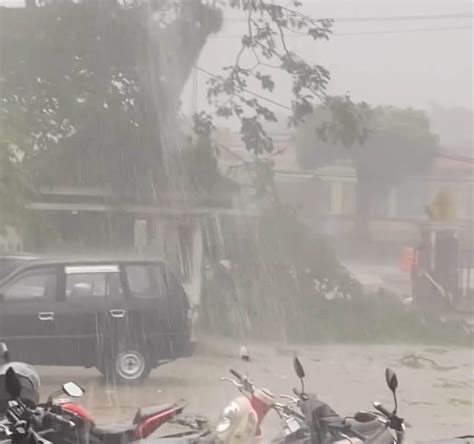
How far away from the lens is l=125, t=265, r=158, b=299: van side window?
6.82 ft

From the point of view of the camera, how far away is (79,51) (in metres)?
2.10

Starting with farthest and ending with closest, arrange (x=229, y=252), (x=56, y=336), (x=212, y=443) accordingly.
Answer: (x=229, y=252) → (x=56, y=336) → (x=212, y=443)

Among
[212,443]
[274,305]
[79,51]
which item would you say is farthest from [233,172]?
[212,443]

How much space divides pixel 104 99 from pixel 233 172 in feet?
1.33

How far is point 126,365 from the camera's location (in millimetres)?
2104

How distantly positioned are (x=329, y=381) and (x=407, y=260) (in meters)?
0.42

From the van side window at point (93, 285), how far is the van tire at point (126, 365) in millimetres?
149

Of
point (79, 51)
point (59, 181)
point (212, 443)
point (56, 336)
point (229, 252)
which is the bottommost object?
point (212, 443)

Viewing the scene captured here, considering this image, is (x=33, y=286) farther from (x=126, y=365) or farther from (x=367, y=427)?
(x=367, y=427)

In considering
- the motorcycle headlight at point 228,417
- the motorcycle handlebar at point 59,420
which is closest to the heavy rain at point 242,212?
the motorcycle headlight at point 228,417

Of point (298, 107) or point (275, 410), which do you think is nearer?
point (275, 410)

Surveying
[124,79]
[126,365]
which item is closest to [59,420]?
[126,365]

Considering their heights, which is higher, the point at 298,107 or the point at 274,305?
the point at 298,107

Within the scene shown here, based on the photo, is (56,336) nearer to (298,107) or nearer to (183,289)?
(183,289)
